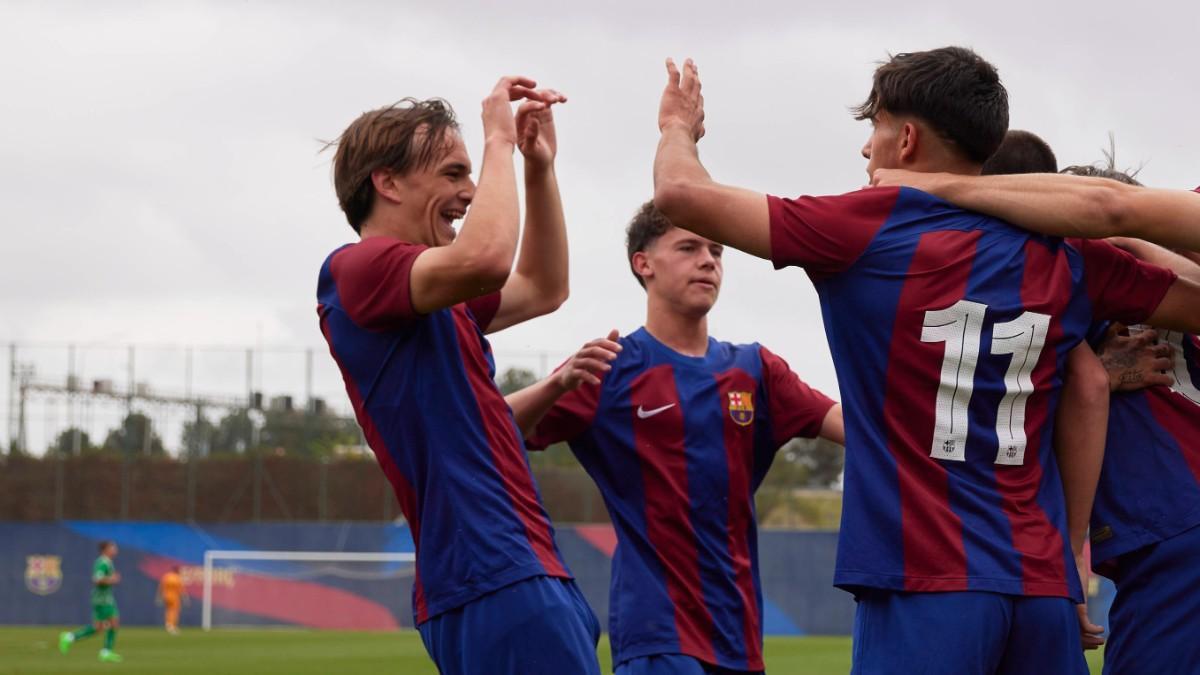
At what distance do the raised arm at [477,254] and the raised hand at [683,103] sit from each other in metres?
0.45

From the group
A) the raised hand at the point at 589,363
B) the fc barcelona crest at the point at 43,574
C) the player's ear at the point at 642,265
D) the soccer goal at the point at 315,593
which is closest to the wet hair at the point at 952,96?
the raised hand at the point at 589,363

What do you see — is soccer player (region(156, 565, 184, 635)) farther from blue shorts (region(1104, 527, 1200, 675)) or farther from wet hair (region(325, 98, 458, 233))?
blue shorts (region(1104, 527, 1200, 675))

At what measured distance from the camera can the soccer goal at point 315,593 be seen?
35366 millimetres

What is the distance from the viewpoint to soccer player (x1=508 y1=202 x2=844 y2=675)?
561 centimetres

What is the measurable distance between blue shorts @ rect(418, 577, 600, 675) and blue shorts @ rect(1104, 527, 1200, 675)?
1486mm

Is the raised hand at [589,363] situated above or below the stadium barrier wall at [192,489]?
above

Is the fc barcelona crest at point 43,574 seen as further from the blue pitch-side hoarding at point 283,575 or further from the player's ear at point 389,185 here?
the player's ear at point 389,185

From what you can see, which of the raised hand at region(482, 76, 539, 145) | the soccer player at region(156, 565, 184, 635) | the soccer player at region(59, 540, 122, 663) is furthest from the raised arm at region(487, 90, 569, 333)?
the soccer player at region(156, 565, 184, 635)

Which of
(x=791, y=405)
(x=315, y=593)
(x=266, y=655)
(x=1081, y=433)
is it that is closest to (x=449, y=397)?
(x=1081, y=433)

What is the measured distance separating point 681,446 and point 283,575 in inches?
1228

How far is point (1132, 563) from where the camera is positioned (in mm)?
4199

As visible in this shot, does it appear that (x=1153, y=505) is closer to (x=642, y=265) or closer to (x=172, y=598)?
(x=642, y=265)

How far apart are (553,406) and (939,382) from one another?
2.44m

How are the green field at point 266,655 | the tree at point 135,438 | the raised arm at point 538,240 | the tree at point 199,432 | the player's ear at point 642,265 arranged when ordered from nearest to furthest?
the raised arm at point 538,240
the player's ear at point 642,265
the green field at point 266,655
the tree at point 135,438
the tree at point 199,432
